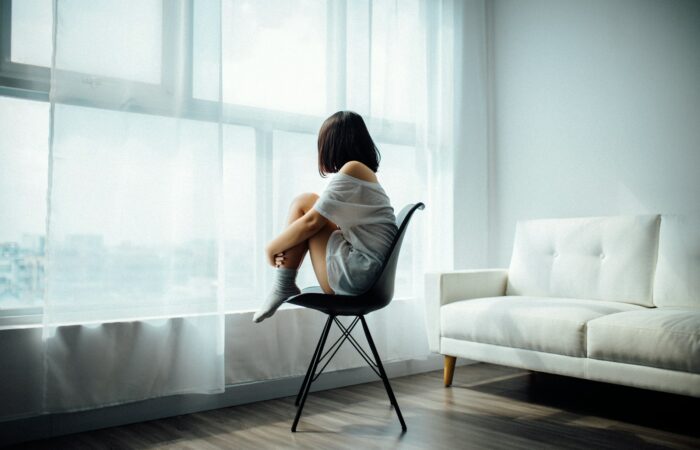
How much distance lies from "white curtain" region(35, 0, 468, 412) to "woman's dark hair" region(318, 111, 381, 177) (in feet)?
1.62

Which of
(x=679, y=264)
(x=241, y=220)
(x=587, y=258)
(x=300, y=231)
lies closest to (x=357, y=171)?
(x=300, y=231)

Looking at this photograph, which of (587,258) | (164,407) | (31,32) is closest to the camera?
(31,32)

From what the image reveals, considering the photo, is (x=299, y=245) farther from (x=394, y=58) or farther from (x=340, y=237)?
(x=394, y=58)

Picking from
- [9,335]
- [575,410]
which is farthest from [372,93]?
[9,335]

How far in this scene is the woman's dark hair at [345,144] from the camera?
228cm

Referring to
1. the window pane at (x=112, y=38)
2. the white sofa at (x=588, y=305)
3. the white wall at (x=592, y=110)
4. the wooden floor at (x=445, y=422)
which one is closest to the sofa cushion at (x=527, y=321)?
the white sofa at (x=588, y=305)

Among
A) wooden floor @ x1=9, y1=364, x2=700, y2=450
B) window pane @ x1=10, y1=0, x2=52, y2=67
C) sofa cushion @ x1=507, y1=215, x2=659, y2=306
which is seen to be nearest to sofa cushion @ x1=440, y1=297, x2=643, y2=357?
sofa cushion @ x1=507, y1=215, x2=659, y2=306

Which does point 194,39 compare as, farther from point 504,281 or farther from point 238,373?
point 504,281

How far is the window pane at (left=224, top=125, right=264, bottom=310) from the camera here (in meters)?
2.58

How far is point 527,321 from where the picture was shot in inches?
96.4

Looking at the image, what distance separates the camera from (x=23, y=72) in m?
2.15

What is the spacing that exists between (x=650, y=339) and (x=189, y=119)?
78.1 inches

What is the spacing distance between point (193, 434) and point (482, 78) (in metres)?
2.74

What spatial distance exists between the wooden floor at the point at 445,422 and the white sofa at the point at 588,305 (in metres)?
0.19
